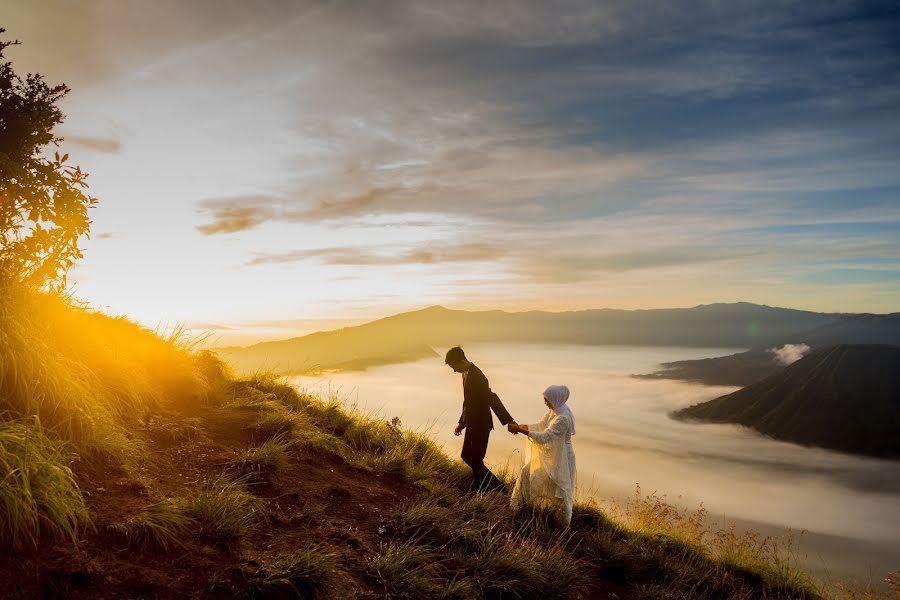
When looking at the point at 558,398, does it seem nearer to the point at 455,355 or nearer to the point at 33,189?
the point at 455,355

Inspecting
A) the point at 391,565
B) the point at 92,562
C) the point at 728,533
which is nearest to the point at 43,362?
the point at 92,562

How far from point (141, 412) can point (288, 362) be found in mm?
6532

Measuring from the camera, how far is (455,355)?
1020cm

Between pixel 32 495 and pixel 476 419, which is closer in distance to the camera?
pixel 32 495

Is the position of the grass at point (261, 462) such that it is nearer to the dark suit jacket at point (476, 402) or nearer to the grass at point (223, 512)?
the grass at point (223, 512)

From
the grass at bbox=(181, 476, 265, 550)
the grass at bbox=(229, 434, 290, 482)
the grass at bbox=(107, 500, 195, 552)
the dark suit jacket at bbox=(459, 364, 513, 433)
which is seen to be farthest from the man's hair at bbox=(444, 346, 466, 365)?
the grass at bbox=(107, 500, 195, 552)

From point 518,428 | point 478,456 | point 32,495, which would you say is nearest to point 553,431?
point 518,428

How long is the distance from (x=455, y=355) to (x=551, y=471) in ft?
9.18

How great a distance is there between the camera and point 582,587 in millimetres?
6238

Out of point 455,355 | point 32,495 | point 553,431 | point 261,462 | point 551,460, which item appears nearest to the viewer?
point 32,495

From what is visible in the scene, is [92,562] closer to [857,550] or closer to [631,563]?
[631,563]

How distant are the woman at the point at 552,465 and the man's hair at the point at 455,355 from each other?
208 cm

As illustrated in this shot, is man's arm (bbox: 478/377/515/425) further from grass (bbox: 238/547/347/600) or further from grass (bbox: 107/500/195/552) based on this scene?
grass (bbox: 107/500/195/552)

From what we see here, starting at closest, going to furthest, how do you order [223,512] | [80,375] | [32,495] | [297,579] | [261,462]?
[32,495] → [297,579] → [223,512] → [80,375] → [261,462]
